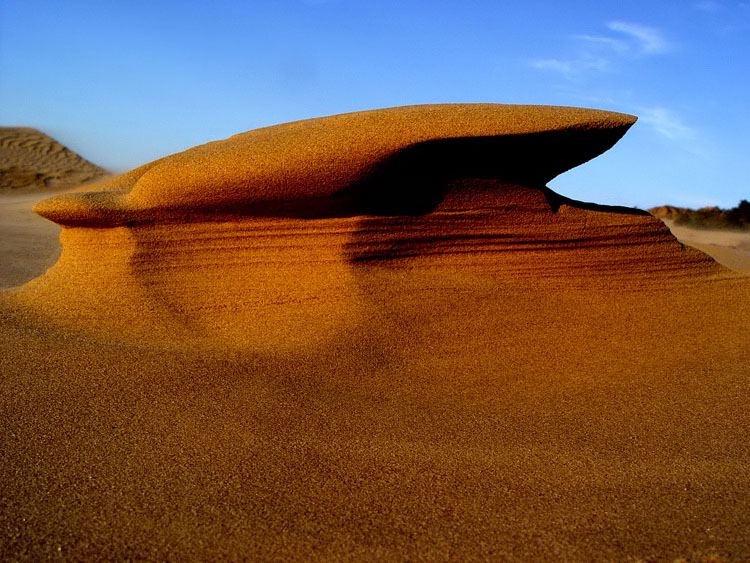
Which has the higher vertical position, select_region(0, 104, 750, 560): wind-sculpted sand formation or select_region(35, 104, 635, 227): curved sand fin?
select_region(35, 104, 635, 227): curved sand fin

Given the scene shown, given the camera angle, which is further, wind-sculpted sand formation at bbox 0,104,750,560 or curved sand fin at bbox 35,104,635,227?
curved sand fin at bbox 35,104,635,227

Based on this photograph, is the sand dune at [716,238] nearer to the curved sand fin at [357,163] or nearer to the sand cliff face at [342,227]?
the sand cliff face at [342,227]

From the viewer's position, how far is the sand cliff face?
4586mm

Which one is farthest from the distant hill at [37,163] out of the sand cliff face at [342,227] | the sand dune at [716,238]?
the sand cliff face at [342,227]

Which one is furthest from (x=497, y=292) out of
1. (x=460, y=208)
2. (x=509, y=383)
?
(x=509, y=383)

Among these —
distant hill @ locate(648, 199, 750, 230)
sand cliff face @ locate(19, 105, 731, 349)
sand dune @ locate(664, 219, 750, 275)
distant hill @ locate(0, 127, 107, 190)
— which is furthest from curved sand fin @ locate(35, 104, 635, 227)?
distant hill @ locate(0, 127, 107, 190)

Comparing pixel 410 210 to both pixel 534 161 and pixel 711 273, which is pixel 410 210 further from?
pixel 711 273

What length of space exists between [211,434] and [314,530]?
0.95 meters

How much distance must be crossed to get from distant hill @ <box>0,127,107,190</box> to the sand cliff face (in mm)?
23515

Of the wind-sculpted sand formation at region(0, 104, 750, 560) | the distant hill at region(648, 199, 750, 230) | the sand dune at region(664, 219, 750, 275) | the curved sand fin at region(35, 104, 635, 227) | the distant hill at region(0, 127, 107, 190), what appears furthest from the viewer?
the distant hill at region(0, 127, 107, 190)

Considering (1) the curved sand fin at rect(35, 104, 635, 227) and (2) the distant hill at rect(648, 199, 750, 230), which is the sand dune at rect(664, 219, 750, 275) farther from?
(1) the curved sand fin at rect(35, 104, 635, 227)

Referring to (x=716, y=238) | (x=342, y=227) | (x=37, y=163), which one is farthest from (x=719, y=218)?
(x=37, y=163)

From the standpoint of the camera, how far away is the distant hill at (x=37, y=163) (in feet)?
84.9

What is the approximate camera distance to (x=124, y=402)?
11.0ft
